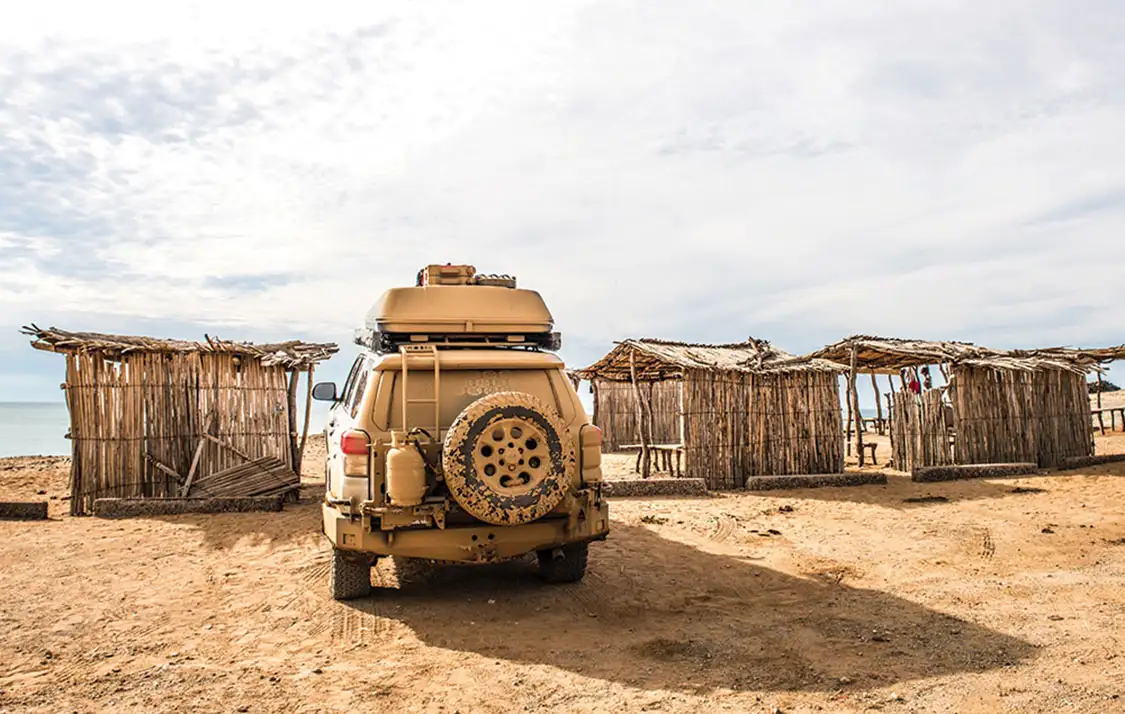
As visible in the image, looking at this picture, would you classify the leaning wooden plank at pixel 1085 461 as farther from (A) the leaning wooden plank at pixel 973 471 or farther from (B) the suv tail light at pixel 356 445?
(B) the suv tail light at pixel 356 445

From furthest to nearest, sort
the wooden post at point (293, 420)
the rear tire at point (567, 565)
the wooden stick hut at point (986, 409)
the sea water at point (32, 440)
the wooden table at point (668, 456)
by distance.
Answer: the sea water at point (32, 440), the wooden stick hut at point (986, 409), the wooden table at point (668, 456), the wooden post at point (293, 420), the rear tire at point (567, 565)

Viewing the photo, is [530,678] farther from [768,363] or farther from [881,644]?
[768,363]

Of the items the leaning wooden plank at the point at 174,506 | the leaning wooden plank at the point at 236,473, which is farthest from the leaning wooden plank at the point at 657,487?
the leaning wooden plank at the point at 236,473

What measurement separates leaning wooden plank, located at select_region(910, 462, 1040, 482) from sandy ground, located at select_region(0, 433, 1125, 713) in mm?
4416

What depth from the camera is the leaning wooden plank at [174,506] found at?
11.1 m

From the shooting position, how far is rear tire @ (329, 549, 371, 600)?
6.10m

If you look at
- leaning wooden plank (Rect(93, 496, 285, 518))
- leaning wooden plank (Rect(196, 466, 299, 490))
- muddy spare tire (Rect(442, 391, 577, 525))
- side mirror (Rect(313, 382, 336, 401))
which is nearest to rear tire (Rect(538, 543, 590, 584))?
muddy spare tire (Rect(442, 391, 577, 525))

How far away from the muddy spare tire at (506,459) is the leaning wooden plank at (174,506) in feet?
23.5

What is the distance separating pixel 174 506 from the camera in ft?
36.7

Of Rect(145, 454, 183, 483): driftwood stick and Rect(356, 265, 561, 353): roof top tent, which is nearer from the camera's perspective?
Rect(356, 265, 561, 353): roof top tent

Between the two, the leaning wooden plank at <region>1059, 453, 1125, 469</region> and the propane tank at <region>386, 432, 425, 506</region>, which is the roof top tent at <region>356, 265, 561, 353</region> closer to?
the propane tank at <region>386, 432, 425, 506</region>

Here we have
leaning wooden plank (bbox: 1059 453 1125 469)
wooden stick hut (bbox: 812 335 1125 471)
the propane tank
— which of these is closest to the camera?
the propane tank

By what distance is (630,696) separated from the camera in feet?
13.7

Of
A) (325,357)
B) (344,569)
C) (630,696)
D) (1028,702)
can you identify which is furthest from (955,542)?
(325,357)
